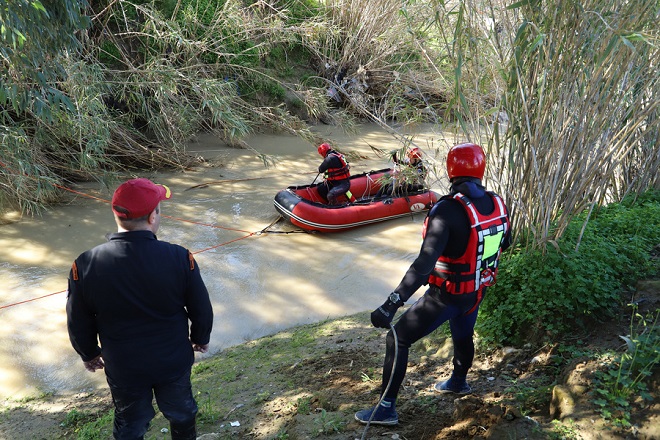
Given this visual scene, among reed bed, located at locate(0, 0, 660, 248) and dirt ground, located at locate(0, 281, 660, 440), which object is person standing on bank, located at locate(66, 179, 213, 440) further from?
reed bed, located at locate(0, 0, 660, 248)

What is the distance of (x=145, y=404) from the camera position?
239 cm

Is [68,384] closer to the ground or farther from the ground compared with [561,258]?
closer to the ground

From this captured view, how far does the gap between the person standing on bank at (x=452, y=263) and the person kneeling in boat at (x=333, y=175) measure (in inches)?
223

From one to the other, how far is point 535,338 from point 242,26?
26.7 ft

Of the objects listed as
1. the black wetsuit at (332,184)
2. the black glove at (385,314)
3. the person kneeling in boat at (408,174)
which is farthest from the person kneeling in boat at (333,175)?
the black glove at (385,314)

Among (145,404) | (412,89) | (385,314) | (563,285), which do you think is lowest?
(145,404)

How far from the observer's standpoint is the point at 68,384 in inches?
182

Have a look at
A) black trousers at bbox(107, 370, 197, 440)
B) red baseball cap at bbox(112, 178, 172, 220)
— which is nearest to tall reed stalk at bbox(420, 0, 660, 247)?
red baseball cap at bbox(112, 178, 172, 220)

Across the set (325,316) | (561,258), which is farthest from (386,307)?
(325,316)

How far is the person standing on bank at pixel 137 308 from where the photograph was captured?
85.4 inches

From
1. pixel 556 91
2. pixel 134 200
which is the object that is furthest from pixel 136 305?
pixel 556 91

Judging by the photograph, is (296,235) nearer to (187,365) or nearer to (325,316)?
(325,316)

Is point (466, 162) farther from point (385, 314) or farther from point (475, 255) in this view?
point (385, 314)

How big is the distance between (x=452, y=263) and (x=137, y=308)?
1.44 metres
